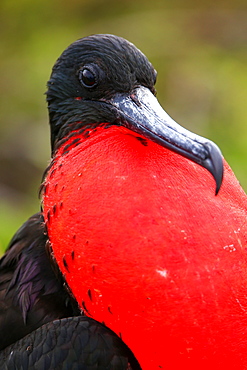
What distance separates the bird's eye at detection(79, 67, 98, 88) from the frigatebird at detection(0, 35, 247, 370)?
17 millimetres

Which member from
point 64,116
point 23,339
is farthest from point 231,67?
point 23,339

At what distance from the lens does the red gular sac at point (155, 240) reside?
1.72 m

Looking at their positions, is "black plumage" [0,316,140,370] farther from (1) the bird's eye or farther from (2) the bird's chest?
(1) the bird's eye

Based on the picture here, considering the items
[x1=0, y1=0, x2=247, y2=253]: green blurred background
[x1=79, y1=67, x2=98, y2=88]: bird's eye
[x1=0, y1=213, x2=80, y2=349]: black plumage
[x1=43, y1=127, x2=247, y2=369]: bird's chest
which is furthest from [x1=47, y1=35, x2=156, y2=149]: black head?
[x1=0, y1=0, x2=247, y2=253]: green blurred background

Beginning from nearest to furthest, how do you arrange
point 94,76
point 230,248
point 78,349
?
point 230,248, point 78,349, point 94,76

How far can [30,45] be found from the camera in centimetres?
523

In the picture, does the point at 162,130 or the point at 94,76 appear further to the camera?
the point at 94,76

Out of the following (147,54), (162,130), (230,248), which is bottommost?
(147,54)

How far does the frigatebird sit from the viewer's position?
1.72 metres

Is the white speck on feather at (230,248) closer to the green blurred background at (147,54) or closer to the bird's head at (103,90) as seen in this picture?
the bird's head at (103,90)

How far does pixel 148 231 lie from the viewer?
1754 millimetres

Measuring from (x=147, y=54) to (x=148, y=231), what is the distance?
3485 millimetres

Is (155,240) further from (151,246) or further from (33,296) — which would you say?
(33,296)

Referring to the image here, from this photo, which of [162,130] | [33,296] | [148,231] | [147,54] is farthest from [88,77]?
[147,54]
